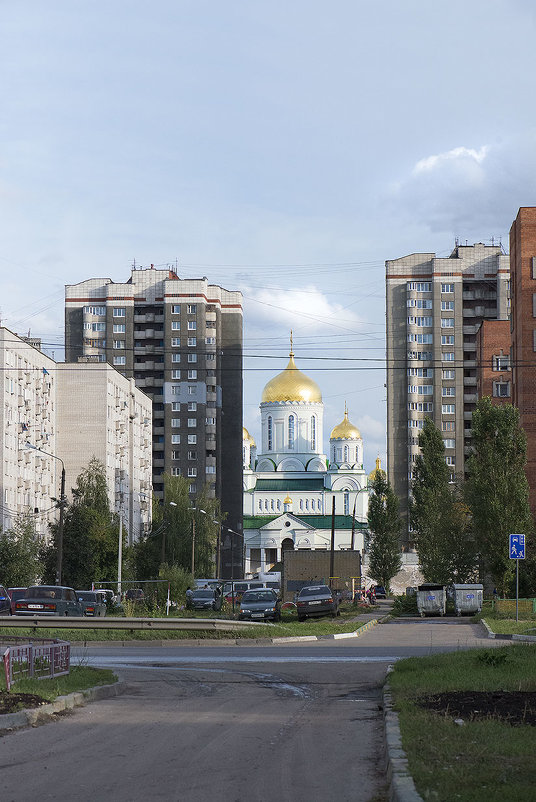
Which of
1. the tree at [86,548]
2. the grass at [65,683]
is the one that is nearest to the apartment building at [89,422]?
the tree at [86,548]

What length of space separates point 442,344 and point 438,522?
210ft

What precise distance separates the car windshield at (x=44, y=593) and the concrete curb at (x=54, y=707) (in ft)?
73.4

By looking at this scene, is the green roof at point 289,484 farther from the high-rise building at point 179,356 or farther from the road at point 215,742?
the road at point 215,742

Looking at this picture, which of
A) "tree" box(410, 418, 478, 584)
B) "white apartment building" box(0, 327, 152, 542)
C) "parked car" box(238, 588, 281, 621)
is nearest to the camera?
"parked car" box(238, 588, 281, 621)

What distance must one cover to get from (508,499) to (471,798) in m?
47.5

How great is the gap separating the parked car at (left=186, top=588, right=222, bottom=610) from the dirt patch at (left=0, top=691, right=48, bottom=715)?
117 ft

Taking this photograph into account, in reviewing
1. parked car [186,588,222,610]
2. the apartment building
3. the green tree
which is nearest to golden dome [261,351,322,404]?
the apartment building

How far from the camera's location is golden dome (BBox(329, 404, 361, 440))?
512 feet

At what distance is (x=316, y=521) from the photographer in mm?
142500

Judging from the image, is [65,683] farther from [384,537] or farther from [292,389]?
[292,389]

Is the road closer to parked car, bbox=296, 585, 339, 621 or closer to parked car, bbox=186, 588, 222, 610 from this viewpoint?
parked car, bbox=296, 585, 339, 621

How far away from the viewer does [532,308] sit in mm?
68438

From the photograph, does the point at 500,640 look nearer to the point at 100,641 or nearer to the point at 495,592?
the point at 100,641

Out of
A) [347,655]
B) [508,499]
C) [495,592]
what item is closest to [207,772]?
[347,655]
